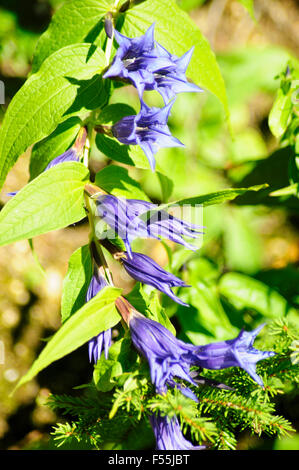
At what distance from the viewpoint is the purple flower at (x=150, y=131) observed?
725 mm

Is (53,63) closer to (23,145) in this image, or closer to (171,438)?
(23,145)

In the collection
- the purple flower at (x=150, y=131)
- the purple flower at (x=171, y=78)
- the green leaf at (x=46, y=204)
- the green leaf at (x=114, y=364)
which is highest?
the purple flower at (x=171, y=78)

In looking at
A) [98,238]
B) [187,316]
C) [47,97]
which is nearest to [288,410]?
[187,316]

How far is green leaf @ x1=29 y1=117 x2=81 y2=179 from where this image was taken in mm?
906

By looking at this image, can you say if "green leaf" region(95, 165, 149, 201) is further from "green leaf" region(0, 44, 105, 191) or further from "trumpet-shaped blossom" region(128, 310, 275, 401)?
"trumpet-shaped blossom" region(128, 310, 275, 401)

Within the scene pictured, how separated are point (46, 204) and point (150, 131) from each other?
217mm

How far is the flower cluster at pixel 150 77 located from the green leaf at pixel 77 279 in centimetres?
23

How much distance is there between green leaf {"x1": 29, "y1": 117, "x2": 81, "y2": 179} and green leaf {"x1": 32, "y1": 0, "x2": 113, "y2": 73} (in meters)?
0.15

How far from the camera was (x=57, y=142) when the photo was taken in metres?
0.90

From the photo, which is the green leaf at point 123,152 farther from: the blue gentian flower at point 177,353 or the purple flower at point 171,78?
the blue gentian flower at point 177,353

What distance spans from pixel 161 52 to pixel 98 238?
13.5 inches

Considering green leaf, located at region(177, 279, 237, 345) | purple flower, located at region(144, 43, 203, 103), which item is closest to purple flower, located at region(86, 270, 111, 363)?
purple flower, located at region(144, 43, 203, 103)

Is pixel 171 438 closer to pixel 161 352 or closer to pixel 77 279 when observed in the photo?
pixel 161 352

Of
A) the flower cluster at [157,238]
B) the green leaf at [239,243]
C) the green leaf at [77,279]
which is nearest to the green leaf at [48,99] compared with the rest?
the flower cluster at [157,238]
